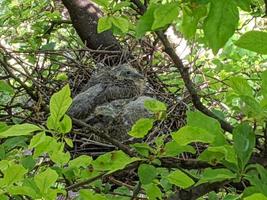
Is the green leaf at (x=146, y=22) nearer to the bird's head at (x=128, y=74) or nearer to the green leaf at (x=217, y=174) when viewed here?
the green leaf at (x=217, y=174)

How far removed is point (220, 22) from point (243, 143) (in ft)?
0.43

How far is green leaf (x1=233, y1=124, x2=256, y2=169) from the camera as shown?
524mm

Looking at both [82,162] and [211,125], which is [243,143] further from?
[82,162]

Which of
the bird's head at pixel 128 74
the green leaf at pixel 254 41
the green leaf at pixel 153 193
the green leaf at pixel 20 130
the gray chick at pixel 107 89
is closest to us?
the green leaf at pixel 254 41

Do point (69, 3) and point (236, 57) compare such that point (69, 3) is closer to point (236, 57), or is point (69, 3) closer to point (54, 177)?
point (236, 57)

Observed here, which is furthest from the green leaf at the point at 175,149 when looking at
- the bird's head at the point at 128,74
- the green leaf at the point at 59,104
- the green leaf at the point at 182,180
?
the bird's head at the point at 128,74

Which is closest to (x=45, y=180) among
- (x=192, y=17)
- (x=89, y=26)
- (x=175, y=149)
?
(x=175, y=149)

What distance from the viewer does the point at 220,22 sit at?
20.0 inches

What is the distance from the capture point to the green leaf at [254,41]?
1.55ft

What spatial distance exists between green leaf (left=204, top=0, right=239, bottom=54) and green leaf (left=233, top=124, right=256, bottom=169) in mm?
93

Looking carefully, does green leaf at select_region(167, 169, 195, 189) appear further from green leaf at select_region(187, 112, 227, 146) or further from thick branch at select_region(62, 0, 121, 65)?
thick branch at select_region(62, 0, 121, 65)

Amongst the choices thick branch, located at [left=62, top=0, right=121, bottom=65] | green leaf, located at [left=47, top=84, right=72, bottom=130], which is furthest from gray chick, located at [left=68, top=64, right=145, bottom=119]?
green leaf, located at [left=47, top=84, right=72, bottom=130]

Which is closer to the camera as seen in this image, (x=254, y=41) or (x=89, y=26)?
(x=254, y=41)

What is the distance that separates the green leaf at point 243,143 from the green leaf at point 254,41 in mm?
102
